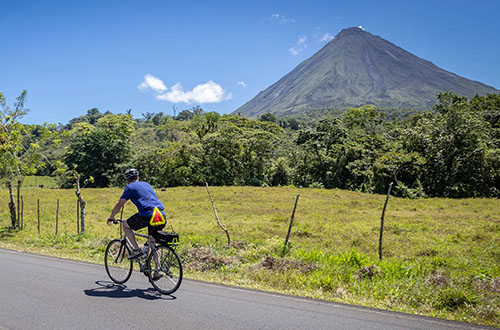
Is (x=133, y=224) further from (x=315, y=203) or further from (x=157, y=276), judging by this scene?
(x=315, y=203)

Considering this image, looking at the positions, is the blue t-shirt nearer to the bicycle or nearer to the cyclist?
the cyclist

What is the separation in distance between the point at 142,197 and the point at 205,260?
9.38 feet

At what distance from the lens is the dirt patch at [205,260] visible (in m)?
7.29

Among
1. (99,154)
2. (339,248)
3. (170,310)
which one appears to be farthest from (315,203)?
(99,154)

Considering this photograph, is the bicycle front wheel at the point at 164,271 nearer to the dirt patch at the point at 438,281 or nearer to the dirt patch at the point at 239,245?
the dirt patch at the point at 239,245

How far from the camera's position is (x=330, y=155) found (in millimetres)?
42031

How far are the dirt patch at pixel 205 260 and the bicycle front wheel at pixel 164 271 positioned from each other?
204cm

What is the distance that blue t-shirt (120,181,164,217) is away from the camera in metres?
5.22

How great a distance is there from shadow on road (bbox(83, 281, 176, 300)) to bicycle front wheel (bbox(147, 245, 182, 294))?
0.39ft

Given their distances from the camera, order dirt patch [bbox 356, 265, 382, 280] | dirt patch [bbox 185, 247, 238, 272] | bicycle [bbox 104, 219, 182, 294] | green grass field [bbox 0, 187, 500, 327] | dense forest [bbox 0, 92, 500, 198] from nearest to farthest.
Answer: bicycle [bbox 104, 219, 182, 294]
green grass field [bbox 0, 187, 500, 327]
dirt patch [bbox 356, 265, 382, 280]
dirt patch [bbox 185, 247, 238, 272]
dense forest [bbox 0, 92, 500, 198]

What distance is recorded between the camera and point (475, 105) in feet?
137

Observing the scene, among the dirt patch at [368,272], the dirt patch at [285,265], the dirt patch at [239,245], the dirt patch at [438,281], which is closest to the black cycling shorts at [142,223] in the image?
the dirt patch at [285,265]

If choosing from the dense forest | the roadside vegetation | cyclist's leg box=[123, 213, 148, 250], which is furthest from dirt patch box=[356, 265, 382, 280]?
the dense forest

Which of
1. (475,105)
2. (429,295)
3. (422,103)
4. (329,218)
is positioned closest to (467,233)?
(329,218)
